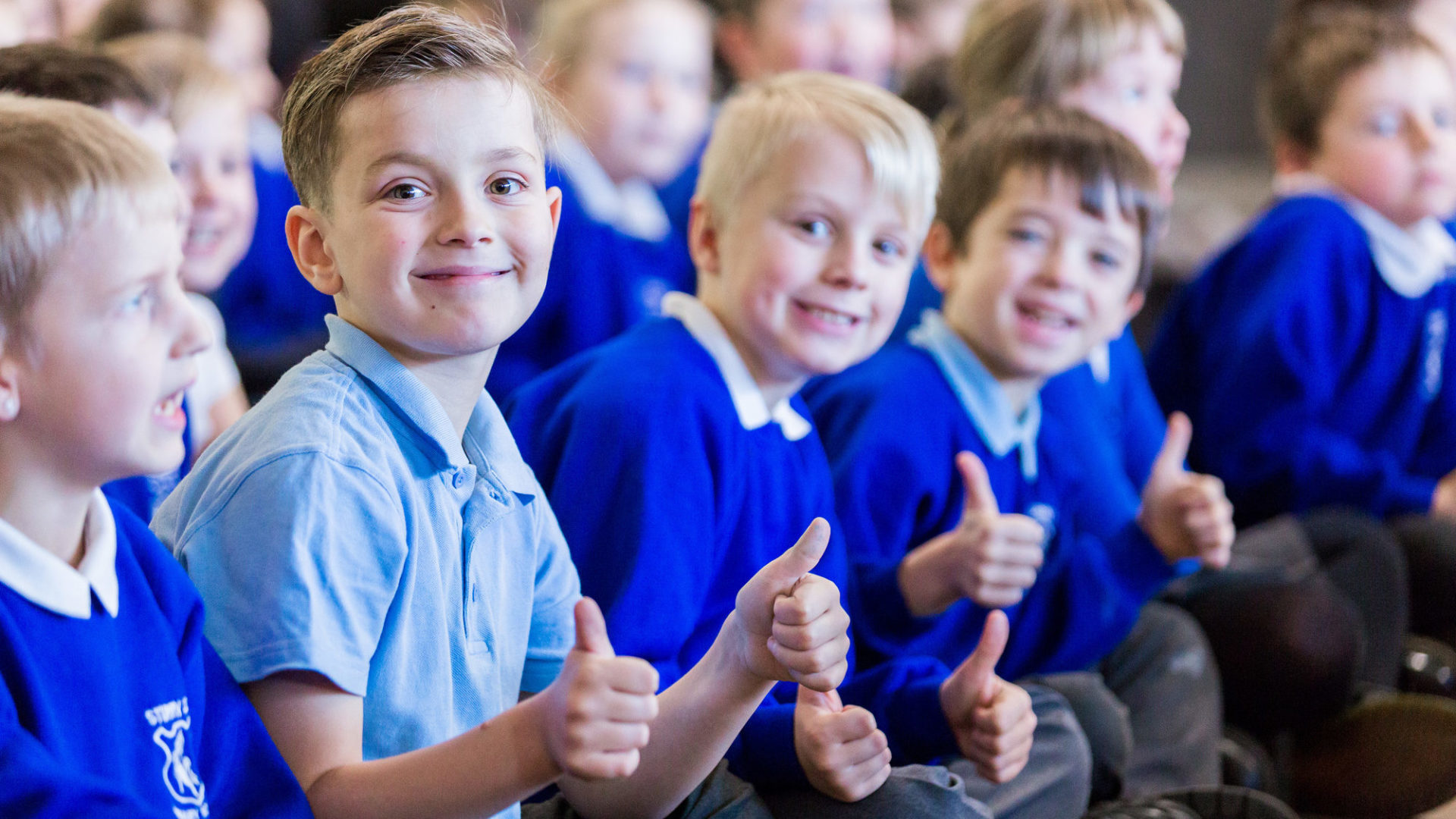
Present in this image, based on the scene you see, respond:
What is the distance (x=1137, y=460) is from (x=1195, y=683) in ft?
1.04

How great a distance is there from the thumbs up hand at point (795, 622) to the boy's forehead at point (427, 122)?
30cm

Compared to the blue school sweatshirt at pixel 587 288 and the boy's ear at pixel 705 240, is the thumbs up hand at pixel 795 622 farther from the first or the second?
the blue school sweatshirt at pixel 587 288

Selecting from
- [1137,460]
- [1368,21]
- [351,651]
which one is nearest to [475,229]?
[351,651]

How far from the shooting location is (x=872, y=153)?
114cm

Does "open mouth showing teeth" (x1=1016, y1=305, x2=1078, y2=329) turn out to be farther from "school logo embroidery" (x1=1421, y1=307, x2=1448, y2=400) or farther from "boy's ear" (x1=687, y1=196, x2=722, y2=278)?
"school logo embroidery" (x1=1421, y1=307, x2=1448, y2=400)

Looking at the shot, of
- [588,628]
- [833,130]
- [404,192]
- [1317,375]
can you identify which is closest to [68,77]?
[404,192]

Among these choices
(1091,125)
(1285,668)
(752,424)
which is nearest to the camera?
(752,424)

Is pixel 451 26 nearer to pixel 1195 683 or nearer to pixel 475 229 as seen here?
pixel 475 229

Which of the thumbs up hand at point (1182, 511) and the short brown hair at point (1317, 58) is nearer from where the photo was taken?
the thumbs up hand at point (1182, 511)

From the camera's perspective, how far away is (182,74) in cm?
160

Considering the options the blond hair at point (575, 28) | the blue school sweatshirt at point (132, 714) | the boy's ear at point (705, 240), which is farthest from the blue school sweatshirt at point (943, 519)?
the blond hair at point (575, 28)

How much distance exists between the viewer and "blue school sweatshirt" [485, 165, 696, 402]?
2020 mm

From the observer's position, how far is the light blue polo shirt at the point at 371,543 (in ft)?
2.38

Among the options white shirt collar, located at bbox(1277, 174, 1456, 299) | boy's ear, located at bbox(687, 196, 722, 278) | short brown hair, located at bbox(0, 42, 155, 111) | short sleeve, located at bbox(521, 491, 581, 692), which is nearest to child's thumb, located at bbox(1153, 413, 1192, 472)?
boy's ear, located at bbox(687, 196, 722, 278)
